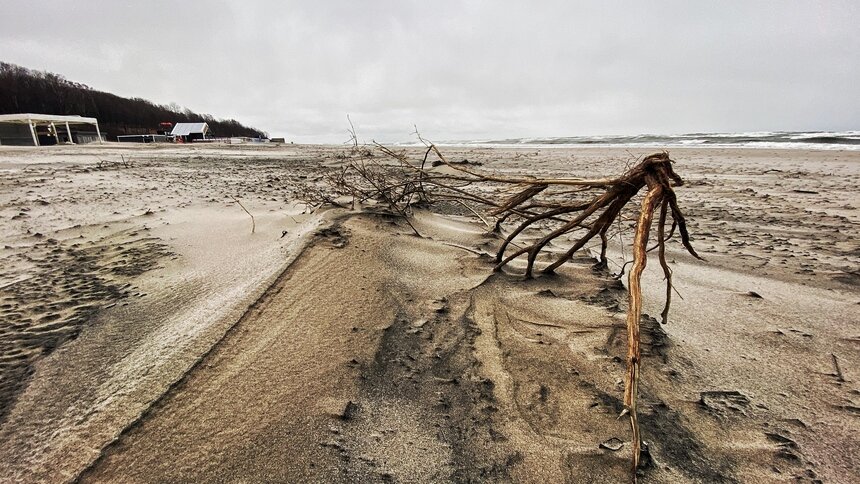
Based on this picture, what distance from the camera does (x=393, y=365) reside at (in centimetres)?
141

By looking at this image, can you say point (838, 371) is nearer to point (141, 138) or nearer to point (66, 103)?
point (141, 138)

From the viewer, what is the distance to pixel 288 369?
4.20ft

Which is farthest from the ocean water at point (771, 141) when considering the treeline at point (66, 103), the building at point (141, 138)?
the treeline at point (66, 103)

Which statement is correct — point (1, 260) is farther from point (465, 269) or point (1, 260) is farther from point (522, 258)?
point (522, 258)

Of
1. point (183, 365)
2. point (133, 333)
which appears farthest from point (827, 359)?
point (133, 333)

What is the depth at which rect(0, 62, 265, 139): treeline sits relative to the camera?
44.4 m

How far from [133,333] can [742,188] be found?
771 centimetres

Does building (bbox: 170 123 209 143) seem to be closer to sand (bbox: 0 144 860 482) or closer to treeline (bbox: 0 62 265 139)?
treeline (bbox: 0 62 265 139)

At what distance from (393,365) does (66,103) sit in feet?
218

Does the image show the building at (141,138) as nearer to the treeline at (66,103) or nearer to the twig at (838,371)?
the treeline at (66,103)

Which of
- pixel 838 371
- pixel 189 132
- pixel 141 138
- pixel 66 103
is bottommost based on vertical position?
pixel 838 371

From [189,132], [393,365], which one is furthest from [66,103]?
[393,365]

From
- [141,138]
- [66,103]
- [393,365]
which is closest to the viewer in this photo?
[393,365]

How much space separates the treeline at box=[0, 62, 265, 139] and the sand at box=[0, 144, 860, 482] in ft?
192
